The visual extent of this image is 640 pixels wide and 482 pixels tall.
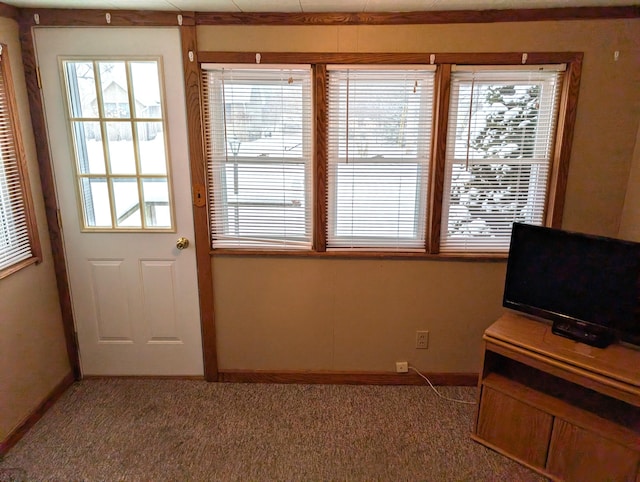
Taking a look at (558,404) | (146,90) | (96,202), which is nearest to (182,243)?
(96,202)

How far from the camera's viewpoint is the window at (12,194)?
2023 millimetres

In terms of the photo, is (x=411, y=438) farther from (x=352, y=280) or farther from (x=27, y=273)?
(x=27, y=273)

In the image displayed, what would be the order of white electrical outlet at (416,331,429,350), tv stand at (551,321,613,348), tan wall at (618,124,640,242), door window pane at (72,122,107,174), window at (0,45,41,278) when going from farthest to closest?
1. white electrical outlet at (416,331,429,350)
2. door window pane at (72,122,107,174)
3. tan wall at (618,124,640,242)
4. window at (0,45,41,278)
5. tv stand at (551,321,613,348)

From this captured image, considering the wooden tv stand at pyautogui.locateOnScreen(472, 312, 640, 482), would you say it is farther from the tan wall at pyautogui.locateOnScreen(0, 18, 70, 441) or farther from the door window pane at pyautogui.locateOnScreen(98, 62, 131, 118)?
the tan wall at pyautogui.locateOnScreen(0, 18, 70, 441)

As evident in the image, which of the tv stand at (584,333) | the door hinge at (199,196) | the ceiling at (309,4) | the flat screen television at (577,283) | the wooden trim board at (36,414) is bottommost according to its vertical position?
the wooden trim board at (36,414)

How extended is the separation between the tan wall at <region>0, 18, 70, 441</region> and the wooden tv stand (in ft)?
8.18

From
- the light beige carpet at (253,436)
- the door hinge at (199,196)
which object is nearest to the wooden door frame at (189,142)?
the door hinge at (199,196)

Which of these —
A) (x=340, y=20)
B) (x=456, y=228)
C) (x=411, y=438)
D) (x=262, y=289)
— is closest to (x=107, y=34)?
(x=340, y=20)

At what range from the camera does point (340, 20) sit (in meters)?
2.10

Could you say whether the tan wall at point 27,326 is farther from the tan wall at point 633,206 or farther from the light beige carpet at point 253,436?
the tan wall at point 633,206

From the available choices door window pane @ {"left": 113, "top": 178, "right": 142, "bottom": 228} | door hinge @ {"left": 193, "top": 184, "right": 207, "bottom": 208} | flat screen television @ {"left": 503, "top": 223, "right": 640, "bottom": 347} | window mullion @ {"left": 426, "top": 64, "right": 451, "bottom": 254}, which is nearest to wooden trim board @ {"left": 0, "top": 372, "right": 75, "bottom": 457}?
door window pane @ {"left": 113, "top": 178, "right": 142, "bottom": 228}

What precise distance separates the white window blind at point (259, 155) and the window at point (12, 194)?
99cm

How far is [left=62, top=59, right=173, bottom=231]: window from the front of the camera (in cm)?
220

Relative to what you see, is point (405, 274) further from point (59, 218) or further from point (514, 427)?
point (59, 218)
